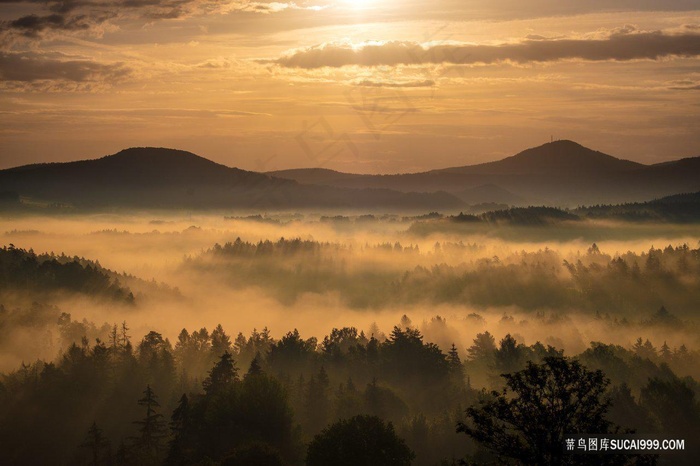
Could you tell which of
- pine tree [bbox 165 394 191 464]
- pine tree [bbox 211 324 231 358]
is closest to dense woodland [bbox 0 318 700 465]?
pine tree [bbox 165 394 191 464]

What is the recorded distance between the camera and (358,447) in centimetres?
6738

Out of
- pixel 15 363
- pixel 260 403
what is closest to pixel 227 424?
pixel 260 403

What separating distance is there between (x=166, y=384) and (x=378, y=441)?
78.1 metres

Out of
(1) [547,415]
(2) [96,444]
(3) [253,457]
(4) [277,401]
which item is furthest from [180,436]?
(1) [547,415]

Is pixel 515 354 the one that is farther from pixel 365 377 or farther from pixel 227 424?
pixel 227 424

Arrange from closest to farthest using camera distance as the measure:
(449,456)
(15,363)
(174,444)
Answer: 1. (174,444)
2. (449,456)
3. (15,363)

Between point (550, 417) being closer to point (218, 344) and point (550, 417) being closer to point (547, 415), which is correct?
point (547, 415)

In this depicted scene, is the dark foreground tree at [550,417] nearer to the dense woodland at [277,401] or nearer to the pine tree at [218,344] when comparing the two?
the dense woodland at [277,401]

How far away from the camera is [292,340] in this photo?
158 metres

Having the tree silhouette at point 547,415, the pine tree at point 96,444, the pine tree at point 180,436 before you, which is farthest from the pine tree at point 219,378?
the tree silhouette at point 547,415

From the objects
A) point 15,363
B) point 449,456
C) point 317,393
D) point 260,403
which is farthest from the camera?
point 15,363

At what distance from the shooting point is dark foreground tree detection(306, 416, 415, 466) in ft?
218

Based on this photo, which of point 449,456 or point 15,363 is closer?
point 449,456

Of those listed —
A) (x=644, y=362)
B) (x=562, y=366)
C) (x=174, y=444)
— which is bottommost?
(x=644, y=362)
